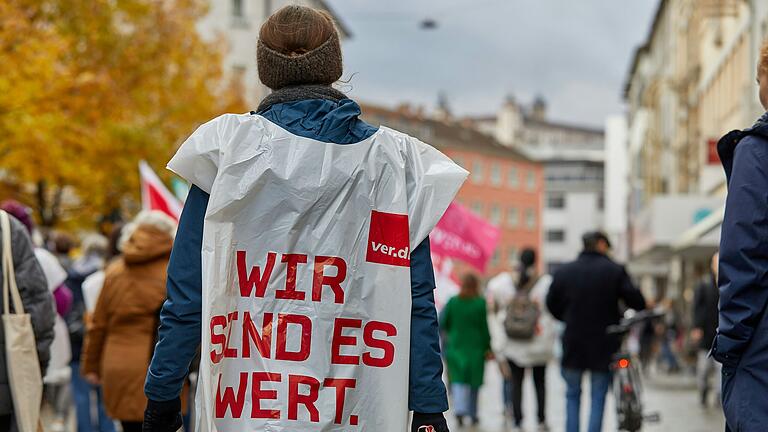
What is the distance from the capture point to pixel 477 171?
11819cm

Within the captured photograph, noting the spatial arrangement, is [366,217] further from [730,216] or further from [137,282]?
[137,282]

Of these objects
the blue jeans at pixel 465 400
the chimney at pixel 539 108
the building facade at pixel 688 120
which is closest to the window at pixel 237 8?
the building facade at pixel 688 120

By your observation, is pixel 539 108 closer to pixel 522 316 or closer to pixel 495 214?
pixel 495 214

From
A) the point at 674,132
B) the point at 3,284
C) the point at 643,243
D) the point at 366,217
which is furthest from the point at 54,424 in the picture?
the point at 674,132

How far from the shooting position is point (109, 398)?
8.05 m

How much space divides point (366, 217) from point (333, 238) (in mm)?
116

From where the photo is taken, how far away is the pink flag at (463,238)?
766 inches

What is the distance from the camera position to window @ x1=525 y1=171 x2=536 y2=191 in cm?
12538

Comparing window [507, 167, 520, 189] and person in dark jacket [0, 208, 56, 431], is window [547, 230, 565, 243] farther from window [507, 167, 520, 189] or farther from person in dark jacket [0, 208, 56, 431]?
person in dark jacket [0, 208, 56, 431]

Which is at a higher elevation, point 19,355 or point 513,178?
point 513,178

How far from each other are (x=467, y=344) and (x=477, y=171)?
339 feet

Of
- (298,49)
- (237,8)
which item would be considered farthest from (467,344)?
(237,8)

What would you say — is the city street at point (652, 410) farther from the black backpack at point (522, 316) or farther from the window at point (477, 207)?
the window at point (477, 207)

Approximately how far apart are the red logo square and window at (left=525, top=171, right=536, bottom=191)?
121301 millimetres
